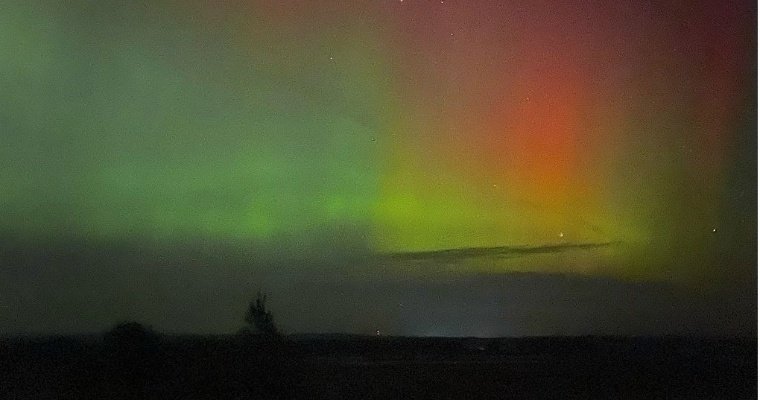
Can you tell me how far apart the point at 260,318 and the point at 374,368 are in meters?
0.15

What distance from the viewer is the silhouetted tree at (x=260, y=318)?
83 centimetres

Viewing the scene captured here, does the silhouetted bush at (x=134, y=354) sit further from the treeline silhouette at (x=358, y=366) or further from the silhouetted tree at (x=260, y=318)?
the silhouetted tree at (x=260, y=318)

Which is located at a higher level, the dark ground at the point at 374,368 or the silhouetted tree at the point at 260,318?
the silhouetted tree at the point at 260,318

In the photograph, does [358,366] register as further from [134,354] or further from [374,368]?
[134,354]

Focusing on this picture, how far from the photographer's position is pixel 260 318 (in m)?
0.83

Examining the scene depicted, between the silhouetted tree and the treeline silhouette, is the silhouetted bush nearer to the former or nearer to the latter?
the treeline silhouette

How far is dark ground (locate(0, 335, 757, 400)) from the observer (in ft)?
2.69

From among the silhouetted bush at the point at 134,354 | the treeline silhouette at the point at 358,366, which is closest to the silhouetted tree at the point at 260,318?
the treeline silhouette at the point at 358,366

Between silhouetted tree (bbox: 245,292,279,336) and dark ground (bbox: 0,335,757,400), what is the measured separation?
0.5 inches

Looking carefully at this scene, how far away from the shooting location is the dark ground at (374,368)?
32.3 inches

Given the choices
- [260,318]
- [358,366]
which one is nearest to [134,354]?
[260,318]

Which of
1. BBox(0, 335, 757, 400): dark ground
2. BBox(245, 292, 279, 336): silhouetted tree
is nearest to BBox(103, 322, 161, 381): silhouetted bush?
BBox(0, 335, 757, 400): dark ground

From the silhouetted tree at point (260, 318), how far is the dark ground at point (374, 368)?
1cm

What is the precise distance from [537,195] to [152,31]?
0.51 meters
